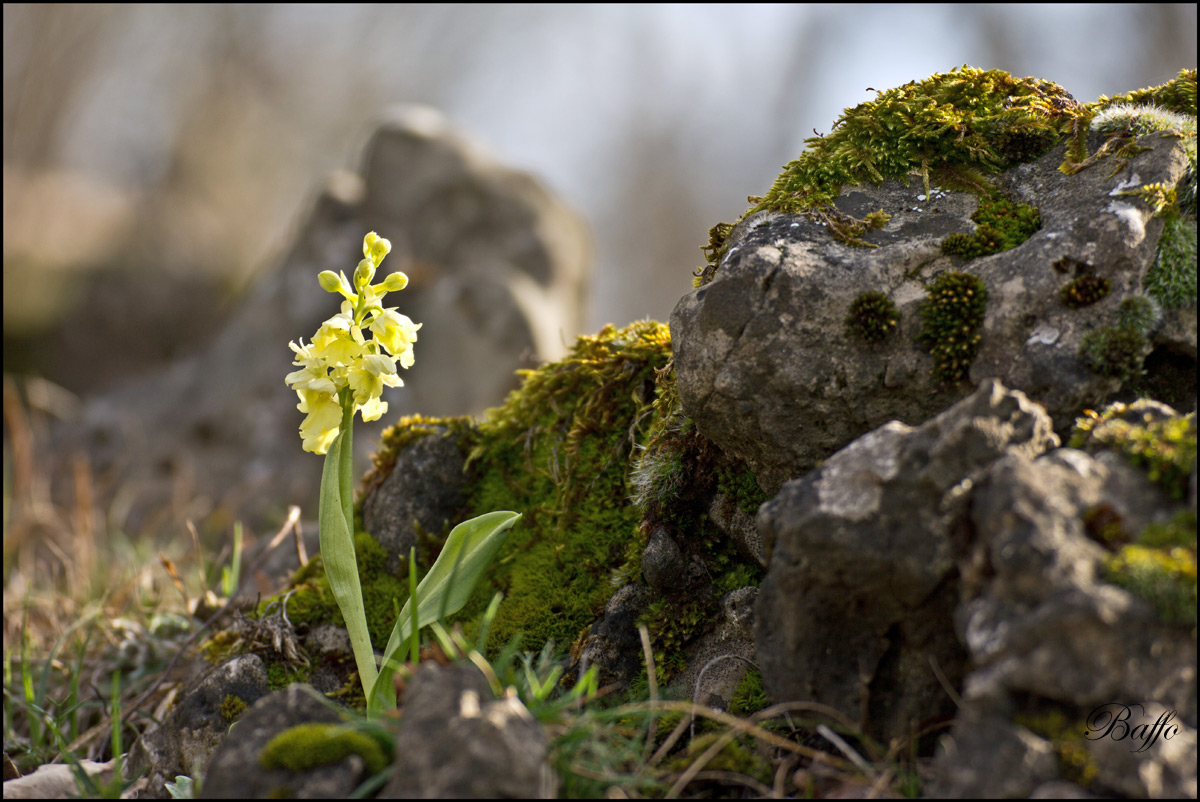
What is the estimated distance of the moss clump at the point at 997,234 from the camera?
231cm

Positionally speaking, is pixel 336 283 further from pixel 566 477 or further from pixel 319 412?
pixel 566 477

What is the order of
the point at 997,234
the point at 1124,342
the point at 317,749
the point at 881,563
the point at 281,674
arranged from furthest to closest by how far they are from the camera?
the point at 281,674
the point at 997,234
the point at 1124,342
the point at 881,563
the point at 317,749

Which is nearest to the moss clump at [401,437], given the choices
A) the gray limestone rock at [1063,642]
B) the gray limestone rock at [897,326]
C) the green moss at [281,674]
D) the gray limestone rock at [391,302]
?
the green moss at [281,674]

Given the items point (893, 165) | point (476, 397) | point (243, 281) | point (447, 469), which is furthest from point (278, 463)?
point (893, 165)

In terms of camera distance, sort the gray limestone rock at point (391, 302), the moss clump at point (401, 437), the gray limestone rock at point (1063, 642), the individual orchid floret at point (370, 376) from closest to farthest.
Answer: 1. the gray limestone rock at point (1063, 642)
2. the individual orchid floret at point (370, 376)
3. the moss clump at point (401, 437)
4. the gray limestone rock at point (391, 302)

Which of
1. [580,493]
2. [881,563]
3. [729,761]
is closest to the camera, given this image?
[881,563]

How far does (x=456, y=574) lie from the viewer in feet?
7.26

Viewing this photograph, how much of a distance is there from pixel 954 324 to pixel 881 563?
2.56 feet

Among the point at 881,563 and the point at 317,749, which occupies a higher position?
the point at 881,563

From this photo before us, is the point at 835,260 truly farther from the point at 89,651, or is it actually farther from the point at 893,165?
the point at 89,651

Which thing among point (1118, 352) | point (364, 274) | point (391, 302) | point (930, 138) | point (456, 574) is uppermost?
point (391, 302)

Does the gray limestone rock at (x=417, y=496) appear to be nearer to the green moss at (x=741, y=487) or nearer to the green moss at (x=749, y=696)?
the green moss at (x=741, y=487)

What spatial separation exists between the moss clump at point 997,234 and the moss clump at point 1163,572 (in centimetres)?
101

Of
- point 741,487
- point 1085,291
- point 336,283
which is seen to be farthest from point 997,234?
point 336,283
